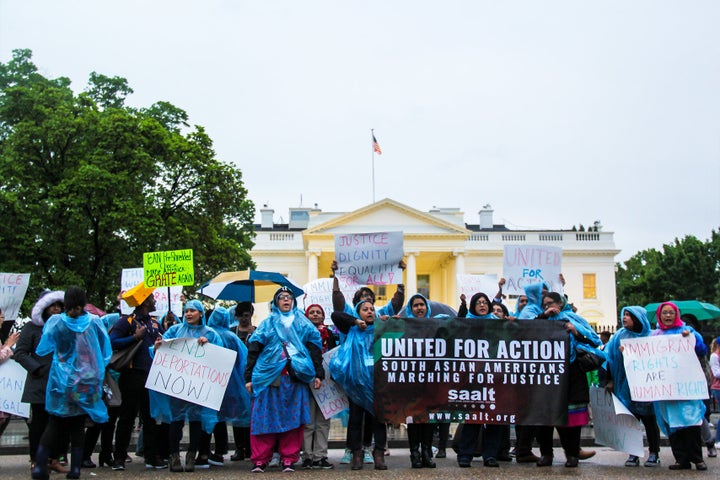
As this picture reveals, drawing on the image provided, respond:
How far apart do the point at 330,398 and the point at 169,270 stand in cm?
385

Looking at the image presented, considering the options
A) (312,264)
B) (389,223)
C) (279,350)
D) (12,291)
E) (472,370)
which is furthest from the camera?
(389,223)

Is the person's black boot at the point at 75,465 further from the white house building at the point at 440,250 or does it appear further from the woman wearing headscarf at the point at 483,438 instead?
the white house building at the point at 440,250

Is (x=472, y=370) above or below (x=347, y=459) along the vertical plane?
above

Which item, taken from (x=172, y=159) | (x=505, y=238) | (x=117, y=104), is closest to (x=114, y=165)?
(x=172, y=159)

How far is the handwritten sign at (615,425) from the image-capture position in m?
9.09

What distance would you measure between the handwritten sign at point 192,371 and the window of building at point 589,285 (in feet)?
200

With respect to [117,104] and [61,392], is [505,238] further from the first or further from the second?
[61,392]

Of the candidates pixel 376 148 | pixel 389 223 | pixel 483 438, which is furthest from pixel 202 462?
pixel 389 223

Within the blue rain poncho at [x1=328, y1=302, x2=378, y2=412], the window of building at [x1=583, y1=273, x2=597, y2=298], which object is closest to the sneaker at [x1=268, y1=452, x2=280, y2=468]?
the blue rain poncho at [x1=328, y1=302, x2=378, y2=412]

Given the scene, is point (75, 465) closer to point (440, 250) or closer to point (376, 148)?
point (376, 148)

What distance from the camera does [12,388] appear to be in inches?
356

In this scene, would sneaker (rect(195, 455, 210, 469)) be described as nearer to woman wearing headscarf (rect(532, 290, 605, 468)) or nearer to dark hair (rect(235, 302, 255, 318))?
dark hair (rect(235, 302, 255, 318))

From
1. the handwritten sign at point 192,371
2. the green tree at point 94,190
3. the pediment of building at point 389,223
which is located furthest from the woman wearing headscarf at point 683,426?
the pediment of building at point 389,223

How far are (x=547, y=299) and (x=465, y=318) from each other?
891mm
